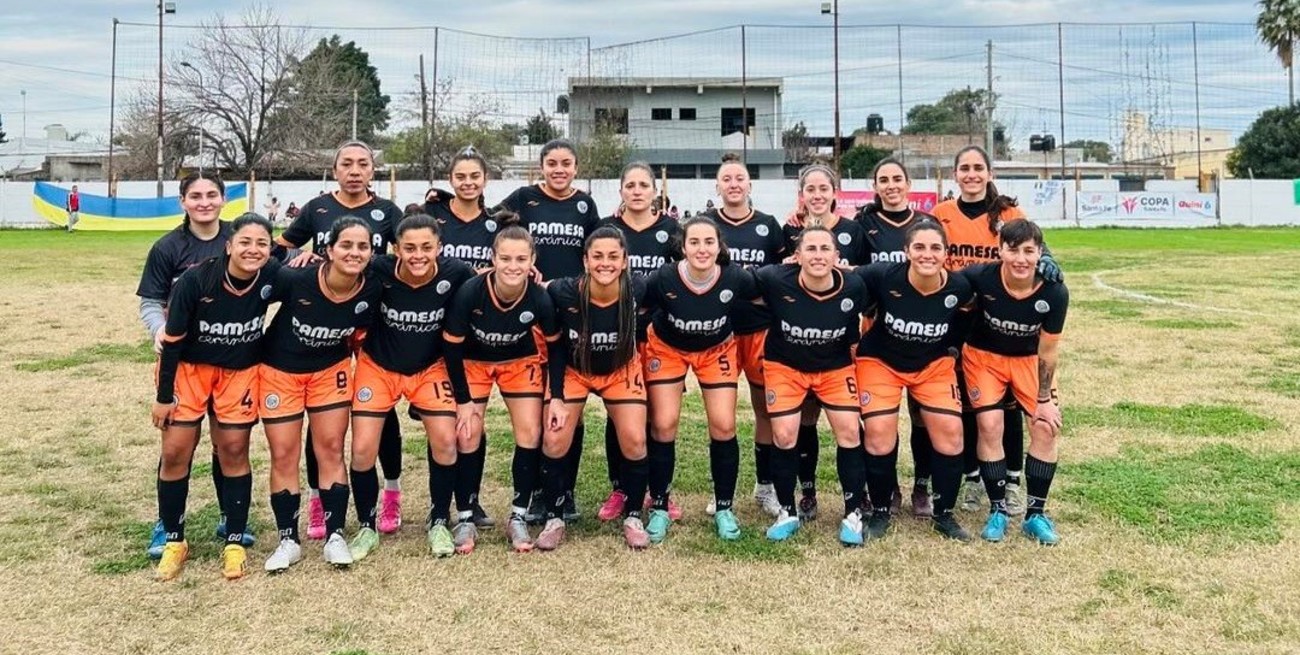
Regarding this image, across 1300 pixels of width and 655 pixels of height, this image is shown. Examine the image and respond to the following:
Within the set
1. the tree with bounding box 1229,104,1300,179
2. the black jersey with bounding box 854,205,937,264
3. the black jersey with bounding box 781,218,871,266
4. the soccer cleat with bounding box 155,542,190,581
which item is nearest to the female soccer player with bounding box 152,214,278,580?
the soccer cleat with bounding box 155,542,190,581

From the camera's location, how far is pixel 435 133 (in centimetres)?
3606

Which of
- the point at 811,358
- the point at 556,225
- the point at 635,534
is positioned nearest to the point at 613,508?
the point at 635,534

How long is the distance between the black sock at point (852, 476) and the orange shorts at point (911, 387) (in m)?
0.20

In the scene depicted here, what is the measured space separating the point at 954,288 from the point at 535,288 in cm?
198

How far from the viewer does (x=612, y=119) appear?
37438 mm

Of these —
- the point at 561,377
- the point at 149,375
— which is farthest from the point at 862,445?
the point at 149,375

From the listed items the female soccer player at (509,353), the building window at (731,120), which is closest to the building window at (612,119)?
the building window at (731,120)

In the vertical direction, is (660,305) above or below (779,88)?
below

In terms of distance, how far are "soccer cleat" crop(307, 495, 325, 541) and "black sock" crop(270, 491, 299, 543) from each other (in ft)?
0.72

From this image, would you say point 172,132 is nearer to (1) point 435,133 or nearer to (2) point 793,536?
(1) point 435,133

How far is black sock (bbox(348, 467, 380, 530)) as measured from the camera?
179 inches

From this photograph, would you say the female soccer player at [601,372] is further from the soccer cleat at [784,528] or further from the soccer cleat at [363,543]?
the soccer cleat at [363,543]

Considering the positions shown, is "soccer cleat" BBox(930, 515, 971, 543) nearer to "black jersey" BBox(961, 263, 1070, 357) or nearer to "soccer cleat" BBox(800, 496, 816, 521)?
"soccer cleat" BBox(800, 496, 816, 521)

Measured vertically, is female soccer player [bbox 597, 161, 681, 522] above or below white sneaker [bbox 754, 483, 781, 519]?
above
